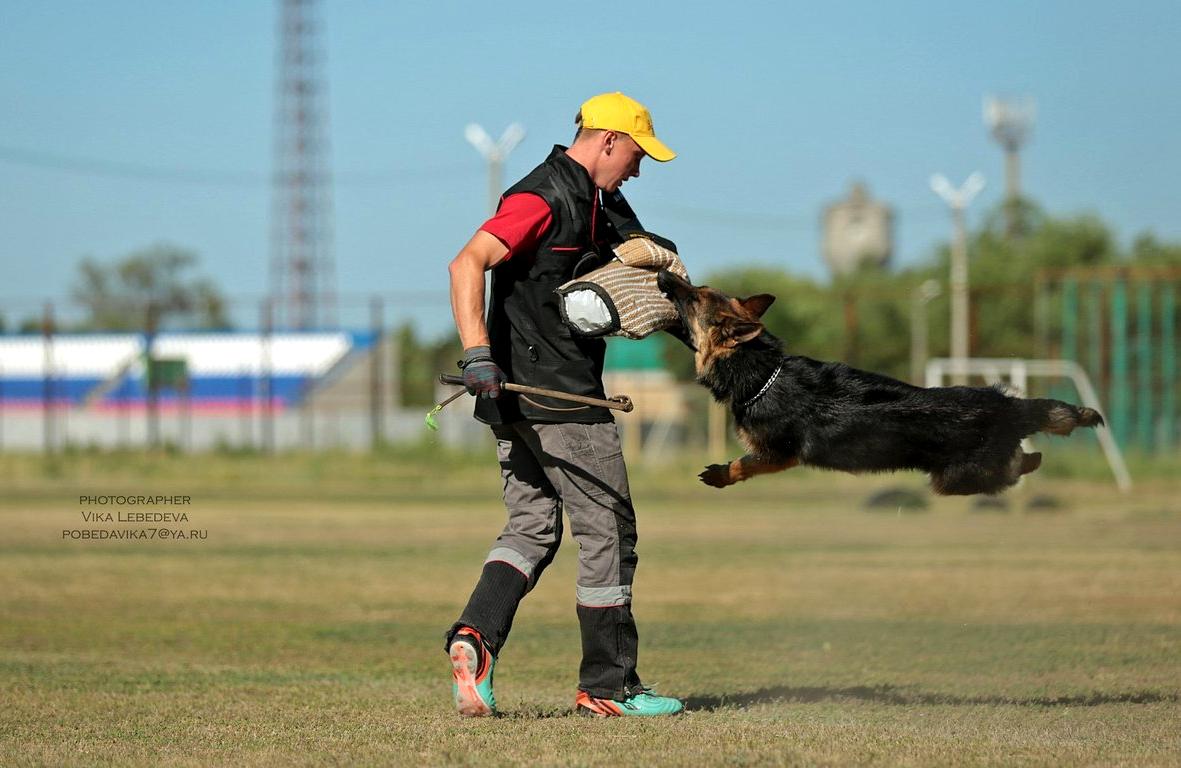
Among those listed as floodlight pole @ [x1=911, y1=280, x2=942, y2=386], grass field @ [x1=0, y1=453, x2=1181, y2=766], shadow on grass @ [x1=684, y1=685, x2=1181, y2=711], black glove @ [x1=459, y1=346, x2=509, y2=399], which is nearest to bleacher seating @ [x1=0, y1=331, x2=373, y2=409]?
floodlight pole @ [x1=911, y1=280, x2=942, y2=386]

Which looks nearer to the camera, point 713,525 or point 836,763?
point 836,763

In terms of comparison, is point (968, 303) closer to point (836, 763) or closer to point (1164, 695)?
point (1164, 695)

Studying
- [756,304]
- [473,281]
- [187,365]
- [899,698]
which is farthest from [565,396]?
[187,365]

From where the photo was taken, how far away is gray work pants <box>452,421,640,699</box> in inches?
199

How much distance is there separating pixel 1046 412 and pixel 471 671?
2309 millimetres

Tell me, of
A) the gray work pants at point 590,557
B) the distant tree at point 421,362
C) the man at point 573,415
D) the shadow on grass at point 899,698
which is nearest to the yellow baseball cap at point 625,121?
the man at point 573,415

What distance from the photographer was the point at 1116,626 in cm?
775

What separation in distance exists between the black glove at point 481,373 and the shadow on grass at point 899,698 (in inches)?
56.6

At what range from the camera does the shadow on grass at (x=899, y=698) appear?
5473mm

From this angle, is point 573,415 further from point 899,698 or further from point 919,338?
point 919,338

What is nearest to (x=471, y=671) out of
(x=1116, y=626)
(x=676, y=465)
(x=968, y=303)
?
(x=1116, y=626)

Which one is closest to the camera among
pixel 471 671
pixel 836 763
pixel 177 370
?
pixel 836 763

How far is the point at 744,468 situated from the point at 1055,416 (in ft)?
3.91

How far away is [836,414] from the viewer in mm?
5125
